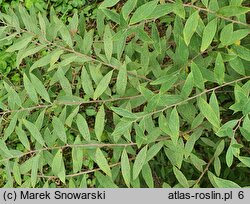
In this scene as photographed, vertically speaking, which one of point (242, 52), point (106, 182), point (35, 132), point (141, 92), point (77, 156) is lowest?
point (106, 182)

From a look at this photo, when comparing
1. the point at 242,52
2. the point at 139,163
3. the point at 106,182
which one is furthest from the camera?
the point at 106,182

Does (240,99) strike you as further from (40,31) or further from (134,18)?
(40,31)

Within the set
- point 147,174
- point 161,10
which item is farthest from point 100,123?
point 161,10

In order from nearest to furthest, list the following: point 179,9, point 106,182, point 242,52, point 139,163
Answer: point 179,9
point 242,52
point 139,163
point 106,182

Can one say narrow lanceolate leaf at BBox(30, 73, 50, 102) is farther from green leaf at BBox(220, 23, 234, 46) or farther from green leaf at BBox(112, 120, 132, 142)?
green leaf at BBox(220, 23, 234, 46)

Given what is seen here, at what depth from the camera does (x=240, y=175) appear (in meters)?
2.08

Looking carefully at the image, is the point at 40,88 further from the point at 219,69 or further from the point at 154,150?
the point at 219,69

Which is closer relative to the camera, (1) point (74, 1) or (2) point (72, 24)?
(2) point (72, 24)

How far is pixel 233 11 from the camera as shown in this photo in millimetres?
1425

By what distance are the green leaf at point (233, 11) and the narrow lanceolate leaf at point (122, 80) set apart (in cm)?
43

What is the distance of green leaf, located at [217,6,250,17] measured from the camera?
55.3 inches

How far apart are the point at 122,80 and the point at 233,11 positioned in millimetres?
507
